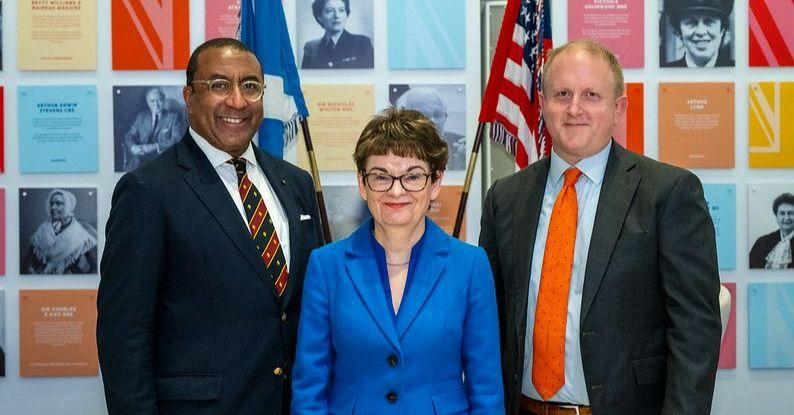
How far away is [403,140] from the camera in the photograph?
1988mm

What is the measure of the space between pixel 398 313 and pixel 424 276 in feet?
0.35

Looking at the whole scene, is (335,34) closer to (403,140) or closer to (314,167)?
(314,167)

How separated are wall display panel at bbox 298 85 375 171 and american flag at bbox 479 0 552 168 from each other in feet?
1.87

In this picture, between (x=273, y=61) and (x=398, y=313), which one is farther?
(x=273, y=61)

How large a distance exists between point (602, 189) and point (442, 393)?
729 mm

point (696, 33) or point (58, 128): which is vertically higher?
point (696, 33)

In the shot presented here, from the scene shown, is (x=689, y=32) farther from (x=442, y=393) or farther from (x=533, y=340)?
(x=442, y=393)

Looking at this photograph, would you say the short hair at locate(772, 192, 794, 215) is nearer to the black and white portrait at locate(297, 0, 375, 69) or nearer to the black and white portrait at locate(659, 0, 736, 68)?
the black and white portrait at locate(659, 0, 736, 68)

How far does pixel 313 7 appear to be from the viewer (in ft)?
12.4

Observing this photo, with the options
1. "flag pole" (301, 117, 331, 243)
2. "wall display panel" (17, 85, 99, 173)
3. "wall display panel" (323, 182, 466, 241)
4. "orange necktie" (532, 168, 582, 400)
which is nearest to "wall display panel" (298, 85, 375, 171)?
"wall display panel" (323, 182, 466, 241)

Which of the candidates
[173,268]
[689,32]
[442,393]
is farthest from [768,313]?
[173,268]

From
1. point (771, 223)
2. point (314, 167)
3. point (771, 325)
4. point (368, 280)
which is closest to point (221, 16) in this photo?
point (314, 167)

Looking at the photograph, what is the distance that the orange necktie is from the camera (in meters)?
2.20

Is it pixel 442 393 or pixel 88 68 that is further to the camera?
pixel 88 68
